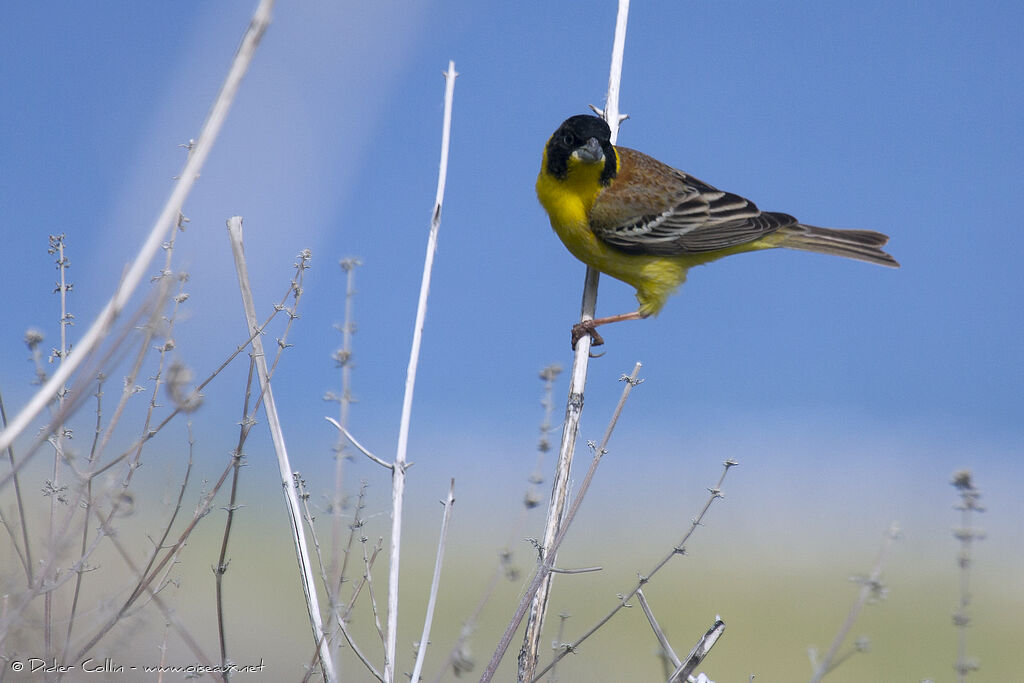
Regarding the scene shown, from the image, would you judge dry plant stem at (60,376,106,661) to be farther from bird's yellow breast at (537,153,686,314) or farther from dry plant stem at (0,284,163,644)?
bird's yellow breast at (537,153,686,314)

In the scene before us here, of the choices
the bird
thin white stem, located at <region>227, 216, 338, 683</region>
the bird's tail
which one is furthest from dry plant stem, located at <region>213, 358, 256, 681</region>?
the bird's tail

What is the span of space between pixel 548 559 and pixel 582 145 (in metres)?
2.31

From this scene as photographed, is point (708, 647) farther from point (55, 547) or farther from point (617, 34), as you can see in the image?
point (617, 34)

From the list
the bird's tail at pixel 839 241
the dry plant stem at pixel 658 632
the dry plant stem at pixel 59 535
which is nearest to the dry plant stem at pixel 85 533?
the dry plant stem at pixel 59 535

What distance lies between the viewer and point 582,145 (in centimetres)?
422

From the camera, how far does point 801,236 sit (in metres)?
5.39

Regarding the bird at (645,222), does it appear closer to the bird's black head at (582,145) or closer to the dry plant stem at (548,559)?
the bird's black head at (582,145)

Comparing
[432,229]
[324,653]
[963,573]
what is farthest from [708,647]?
[432,229]

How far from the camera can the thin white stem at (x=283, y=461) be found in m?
2.57

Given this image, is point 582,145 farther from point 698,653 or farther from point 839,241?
point 698,653

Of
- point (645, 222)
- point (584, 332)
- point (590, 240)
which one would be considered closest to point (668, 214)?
point (645, 222)

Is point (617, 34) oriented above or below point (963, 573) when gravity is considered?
above

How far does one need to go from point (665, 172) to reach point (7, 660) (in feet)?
13.7

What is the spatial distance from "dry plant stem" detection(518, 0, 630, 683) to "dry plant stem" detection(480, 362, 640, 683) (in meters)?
0.05
